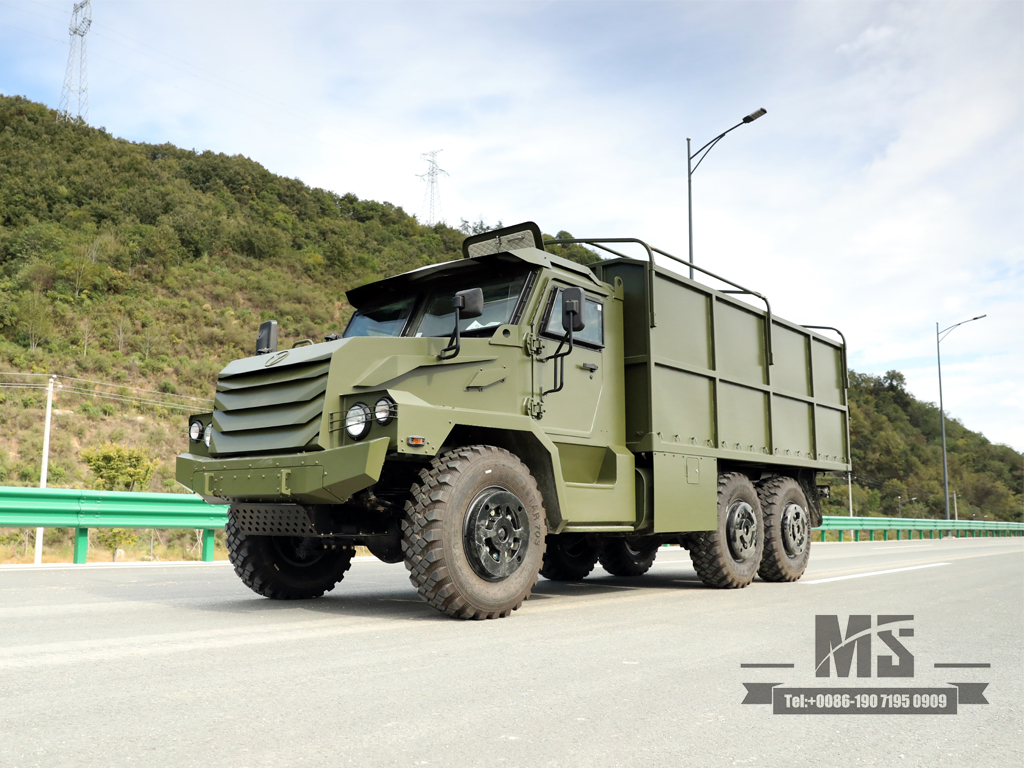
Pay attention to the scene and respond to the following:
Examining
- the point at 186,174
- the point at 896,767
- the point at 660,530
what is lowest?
the point at 896,767

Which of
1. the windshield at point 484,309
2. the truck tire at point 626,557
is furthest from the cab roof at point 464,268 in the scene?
the truck tire at point 626,557

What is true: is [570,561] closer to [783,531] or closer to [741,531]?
[741,531]

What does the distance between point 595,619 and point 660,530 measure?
194cm

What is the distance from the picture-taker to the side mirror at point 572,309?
7.23m

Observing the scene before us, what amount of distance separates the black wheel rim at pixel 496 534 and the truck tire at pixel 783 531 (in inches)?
185

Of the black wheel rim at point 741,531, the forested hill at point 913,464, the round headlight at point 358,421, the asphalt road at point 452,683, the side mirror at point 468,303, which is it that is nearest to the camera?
the asphalt road at point 452,683

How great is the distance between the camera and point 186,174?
6303 centimetres

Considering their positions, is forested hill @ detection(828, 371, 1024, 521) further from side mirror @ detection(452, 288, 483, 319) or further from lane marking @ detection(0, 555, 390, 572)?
side mirror @ detection(452, 288, 483, 319)

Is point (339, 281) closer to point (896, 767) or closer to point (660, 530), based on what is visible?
point (660, 530)

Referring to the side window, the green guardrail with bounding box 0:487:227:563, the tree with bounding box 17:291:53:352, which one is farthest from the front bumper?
the tree with bounding box 17:291:53:352

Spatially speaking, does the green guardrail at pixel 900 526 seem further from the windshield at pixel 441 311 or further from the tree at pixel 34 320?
the tree at pixel 34 320

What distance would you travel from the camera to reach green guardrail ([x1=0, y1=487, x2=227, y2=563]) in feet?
34.3

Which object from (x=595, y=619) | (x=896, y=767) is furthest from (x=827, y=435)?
(x=896, y=767)

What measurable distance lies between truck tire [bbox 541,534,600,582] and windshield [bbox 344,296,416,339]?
3605 millimetres
